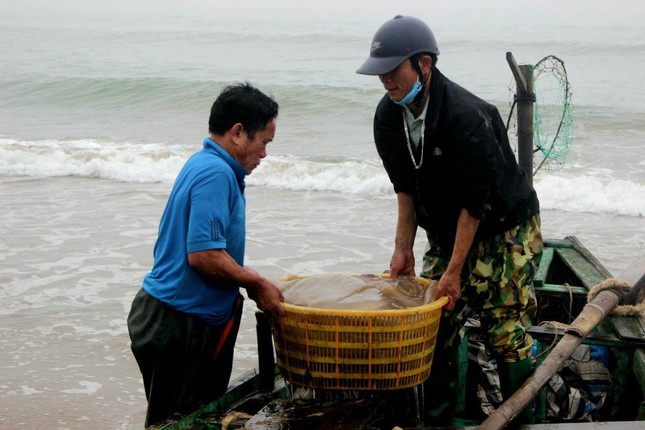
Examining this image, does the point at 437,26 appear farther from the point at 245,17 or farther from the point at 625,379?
the point at 625,379

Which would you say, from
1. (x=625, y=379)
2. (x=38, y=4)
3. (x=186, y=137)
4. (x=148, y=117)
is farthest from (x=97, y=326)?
(x=38, y=4)

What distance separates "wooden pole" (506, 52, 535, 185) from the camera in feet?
17.4

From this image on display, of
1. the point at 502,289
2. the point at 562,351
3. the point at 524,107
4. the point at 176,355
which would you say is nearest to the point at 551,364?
the point at 562,351

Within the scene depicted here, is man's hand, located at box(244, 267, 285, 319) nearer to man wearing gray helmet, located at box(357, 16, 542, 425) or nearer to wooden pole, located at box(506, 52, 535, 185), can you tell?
man wearing gray helmet, located at box(357, 16, 542, 425)

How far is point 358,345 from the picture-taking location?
3125 millimetres

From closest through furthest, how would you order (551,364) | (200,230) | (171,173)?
(200,230)
(551,364)
(171,173)

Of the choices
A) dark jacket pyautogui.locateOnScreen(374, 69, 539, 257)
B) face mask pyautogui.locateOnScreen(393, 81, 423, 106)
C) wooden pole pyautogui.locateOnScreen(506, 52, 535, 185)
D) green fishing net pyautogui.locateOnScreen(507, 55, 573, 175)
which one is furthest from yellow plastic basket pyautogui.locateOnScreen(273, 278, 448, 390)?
wooden pole pyautogui.locateOnScreen(506, 52, 535, 185)

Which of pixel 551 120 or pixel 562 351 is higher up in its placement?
pixel 562 351

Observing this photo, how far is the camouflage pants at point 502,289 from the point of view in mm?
3576

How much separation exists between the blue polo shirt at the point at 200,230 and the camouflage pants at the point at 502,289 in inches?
41.7

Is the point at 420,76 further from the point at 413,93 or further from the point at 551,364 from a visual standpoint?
the point at 551,364

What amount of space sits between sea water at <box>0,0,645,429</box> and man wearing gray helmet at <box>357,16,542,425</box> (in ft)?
8.34

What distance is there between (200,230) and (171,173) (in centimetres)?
1101

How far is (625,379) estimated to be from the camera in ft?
13.7
